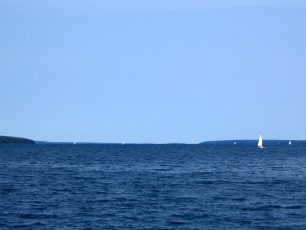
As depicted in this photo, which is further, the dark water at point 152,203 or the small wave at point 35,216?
the small wave at point 35,216

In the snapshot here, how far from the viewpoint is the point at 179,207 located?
49500 mm

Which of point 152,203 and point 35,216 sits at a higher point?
point 152,203

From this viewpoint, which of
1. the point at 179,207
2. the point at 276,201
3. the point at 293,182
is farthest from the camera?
the point at 293,182

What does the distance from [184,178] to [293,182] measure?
13668mm

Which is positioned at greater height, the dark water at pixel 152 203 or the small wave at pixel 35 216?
the dark water at pixel 152 203

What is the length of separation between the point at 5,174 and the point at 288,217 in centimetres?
4868

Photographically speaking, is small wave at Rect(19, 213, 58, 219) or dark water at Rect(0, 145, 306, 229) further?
small wave at Rect(19, 213, 58, 219)

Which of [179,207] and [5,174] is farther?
[5,174]

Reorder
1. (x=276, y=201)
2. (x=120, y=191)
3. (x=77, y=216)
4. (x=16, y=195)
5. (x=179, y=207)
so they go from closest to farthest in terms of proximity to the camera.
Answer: (x=77, y=216) < (x=179, y=207) < (x=276, y=201) < (x=16, y=195) < (x=120, y=191)

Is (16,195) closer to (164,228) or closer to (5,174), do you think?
(164,228)

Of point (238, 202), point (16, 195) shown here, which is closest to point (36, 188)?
point (16, 195)

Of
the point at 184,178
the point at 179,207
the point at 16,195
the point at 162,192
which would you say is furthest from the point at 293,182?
the point at 16,195

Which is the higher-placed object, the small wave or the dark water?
the dark water

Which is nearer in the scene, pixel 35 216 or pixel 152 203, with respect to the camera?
pixel 35 216
